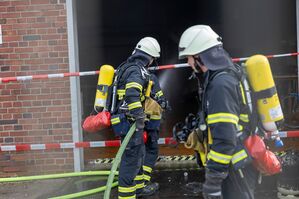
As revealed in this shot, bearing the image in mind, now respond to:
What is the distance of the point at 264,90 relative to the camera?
10.7ft

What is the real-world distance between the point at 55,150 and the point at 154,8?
9856 millimetres

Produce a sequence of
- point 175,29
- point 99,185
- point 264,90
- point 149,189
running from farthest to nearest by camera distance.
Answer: point 175,29, point 99,185, point 149,189, point 264,90

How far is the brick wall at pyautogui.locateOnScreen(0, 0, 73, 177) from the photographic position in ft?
21.7

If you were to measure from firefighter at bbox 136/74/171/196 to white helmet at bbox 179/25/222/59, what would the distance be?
204 cm

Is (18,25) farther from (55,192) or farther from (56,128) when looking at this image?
(55,192)

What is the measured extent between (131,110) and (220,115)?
1788mm

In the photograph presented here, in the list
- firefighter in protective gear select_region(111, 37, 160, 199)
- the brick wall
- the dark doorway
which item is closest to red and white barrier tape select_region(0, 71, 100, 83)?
the brick wall

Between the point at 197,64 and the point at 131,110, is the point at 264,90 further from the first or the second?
the point at 131,110

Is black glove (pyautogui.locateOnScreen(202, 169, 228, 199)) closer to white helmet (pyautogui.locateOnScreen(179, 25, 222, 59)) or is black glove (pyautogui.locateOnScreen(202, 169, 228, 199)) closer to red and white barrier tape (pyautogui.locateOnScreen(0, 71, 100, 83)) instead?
white helmet (pyautogui.locateOnScreen(179, 25, 222, 59))

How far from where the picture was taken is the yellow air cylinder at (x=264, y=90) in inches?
127

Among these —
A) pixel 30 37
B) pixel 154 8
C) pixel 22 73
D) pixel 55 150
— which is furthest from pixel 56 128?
pixel 154 8

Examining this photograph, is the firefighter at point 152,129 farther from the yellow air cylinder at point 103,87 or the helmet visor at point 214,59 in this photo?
the helmet visor at point 214,59

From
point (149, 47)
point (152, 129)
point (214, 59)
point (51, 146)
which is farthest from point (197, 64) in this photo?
point (51, 146)

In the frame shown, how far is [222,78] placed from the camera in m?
3.17
